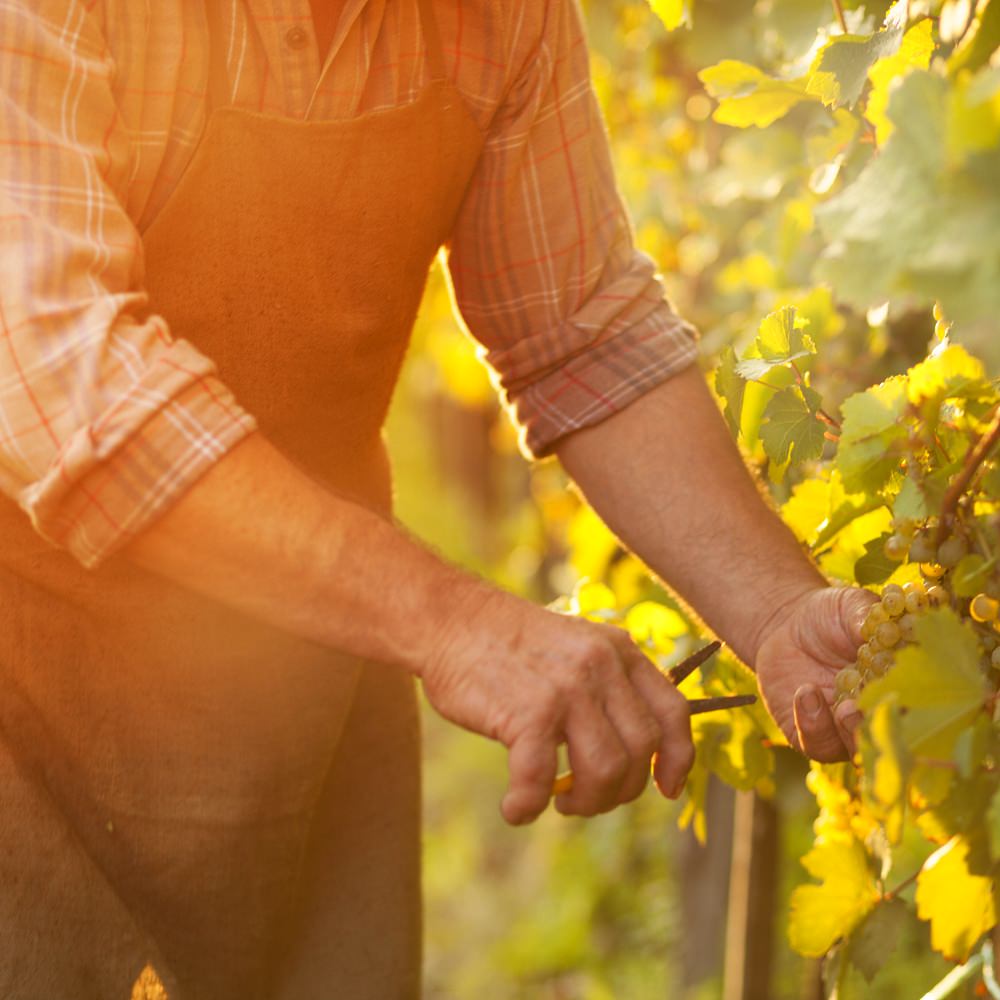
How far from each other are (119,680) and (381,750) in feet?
1.80

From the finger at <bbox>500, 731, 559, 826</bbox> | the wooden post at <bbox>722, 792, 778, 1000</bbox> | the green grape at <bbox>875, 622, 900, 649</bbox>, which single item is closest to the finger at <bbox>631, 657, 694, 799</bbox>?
the finger at <bbox>500, 731, 559, 826</bbox>

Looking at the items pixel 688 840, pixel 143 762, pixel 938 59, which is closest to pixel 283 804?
pixel 143 762

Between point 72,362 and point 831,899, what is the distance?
1040 millimetres

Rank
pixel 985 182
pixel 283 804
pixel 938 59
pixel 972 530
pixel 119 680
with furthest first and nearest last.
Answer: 1. pixel 283 804
2. pixel 119 680
3. pixel 938 59
4. pixel 972 530
5. pixel 985 182

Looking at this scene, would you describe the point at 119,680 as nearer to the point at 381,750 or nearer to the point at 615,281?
the point at 381,750

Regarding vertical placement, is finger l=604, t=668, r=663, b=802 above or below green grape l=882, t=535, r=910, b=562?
below

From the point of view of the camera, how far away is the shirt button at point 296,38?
5.68 ft

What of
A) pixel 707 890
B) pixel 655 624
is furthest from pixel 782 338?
pixel 707 890

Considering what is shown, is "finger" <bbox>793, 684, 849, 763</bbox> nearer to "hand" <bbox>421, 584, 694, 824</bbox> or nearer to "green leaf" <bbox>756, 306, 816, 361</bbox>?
"hand" <bbox>421, 584, 694, 824</bbox>

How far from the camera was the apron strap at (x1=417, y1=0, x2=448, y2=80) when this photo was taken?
1.87m

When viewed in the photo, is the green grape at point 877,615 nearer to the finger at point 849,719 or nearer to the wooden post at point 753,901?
the finger at point 849,719

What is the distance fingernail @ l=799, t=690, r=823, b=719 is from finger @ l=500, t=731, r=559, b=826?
1.01 ft

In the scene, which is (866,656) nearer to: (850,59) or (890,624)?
(890,624)

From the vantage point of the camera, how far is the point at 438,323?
7.01 meters
